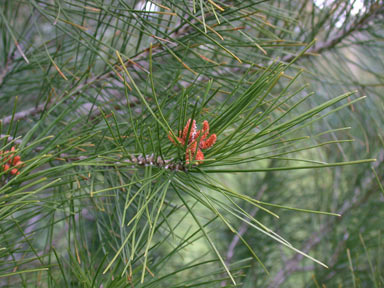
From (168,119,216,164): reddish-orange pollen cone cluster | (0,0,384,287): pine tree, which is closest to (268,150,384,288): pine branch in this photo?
(0,0,384,287): pine tree

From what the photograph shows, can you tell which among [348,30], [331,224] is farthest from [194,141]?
[331,224]

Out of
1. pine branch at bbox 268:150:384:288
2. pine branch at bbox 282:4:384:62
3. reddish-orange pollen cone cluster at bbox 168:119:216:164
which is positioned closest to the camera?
reddish-orange pollen cone cluster at bbox 168:119:216:164

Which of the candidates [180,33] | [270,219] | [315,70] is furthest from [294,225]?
[180,33]

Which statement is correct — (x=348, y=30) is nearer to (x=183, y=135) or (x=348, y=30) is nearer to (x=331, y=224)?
(x=331, y=224)

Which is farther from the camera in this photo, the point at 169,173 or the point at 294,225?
the point at 294,225

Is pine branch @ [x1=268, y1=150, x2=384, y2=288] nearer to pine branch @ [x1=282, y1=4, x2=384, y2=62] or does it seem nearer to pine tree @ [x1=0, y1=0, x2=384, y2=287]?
pine tree @ [x1=0, y1=0, x2=384, y2=287]

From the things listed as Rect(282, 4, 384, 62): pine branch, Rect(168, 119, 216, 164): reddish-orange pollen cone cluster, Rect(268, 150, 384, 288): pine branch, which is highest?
Rect(282, 4, 384, 62): pine branch

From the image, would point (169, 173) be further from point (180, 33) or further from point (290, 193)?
point (290, 193)

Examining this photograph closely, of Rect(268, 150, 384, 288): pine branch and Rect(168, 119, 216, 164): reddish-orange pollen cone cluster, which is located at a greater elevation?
Rect(168, 119, 216, 164): reddish-orange pollen cone cluster
